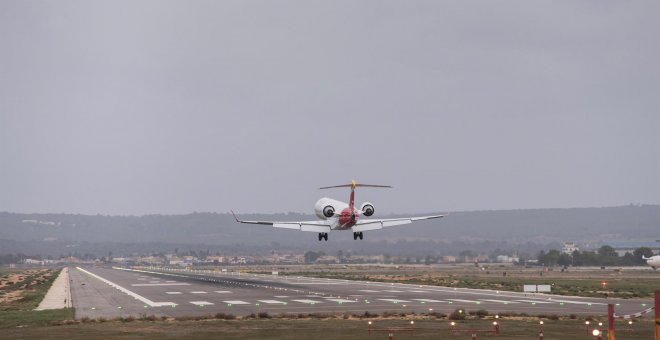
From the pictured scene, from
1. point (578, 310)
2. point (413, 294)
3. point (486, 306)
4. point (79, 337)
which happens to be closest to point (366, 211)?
point (413, 294)

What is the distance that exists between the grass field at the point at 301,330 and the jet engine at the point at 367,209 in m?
39.5

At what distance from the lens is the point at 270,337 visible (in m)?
47.8

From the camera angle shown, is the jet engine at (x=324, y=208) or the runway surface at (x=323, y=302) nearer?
the runway surface at (x=323, y=302)

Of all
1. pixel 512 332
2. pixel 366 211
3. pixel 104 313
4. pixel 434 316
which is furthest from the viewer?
pixel 366 211

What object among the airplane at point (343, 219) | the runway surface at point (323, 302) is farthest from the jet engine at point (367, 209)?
the runway surface at point (323, 302)

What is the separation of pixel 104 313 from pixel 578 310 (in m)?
38.7

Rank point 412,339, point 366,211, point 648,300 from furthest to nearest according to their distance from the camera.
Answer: point 366,211 < point 648,300 < point 412,339

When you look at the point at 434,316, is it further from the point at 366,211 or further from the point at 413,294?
the point at 366,211

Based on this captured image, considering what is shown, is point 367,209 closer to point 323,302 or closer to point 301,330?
point 323,302

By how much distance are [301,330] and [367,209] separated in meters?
46.4

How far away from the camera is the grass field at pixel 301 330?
48062mm

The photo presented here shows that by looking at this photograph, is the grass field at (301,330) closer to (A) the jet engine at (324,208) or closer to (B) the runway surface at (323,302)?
(B) the runway surface at (323,302)

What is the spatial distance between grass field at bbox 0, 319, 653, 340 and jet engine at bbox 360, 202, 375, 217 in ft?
130

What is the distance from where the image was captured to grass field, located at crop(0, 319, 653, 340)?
158 feet
